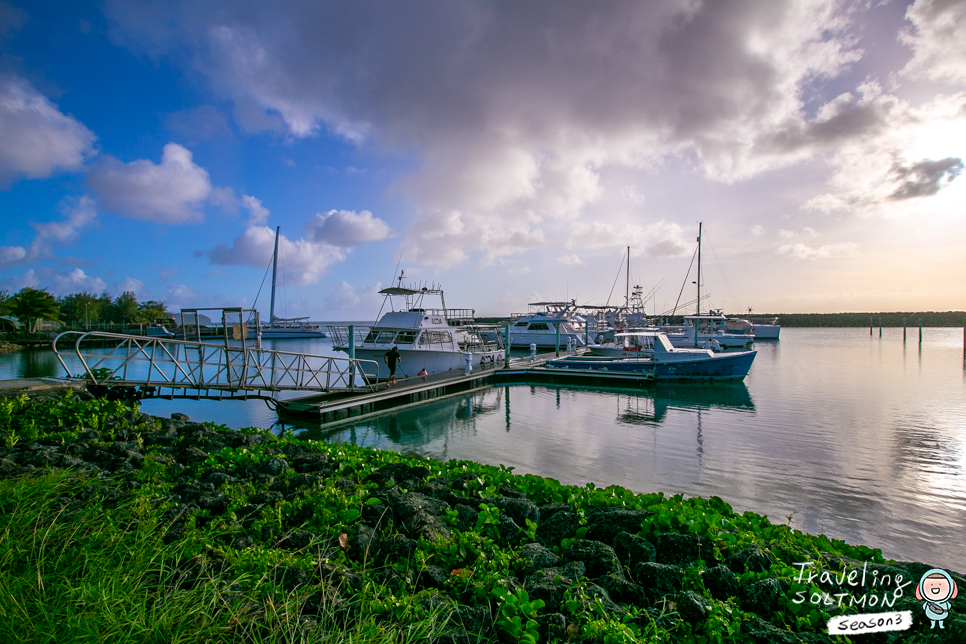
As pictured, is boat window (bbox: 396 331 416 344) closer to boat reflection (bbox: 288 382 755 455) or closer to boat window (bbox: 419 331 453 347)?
boat window (bbox: 419 331 453 347)

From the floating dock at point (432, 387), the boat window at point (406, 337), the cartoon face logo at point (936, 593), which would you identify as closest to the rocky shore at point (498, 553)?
the cartoon face logo at point (936, 593)

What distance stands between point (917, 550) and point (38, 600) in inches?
384

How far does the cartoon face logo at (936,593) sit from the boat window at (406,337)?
62.7 feet

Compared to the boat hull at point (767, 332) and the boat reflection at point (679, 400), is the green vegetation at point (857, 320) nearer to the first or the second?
the boat hull at point (767, 332)

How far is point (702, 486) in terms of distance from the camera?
8.76 meters

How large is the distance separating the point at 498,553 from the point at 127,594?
264 centimetres

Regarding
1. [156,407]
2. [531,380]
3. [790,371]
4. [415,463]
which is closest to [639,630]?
[415,463]

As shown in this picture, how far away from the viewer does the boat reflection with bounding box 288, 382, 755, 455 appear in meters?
13.0

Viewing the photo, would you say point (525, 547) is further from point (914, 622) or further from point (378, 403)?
point (378, 403)

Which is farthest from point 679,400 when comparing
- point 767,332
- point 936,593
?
point 767,332

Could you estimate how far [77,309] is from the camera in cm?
6269

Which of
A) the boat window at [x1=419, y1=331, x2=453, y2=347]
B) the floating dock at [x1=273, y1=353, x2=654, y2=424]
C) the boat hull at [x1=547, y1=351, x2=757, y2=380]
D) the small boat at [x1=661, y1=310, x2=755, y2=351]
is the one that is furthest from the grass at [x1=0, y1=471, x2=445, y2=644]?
the small boat at [x1=661, y1=310, x2=755, y2=351]

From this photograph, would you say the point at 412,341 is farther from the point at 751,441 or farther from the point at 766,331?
the point at 766,331

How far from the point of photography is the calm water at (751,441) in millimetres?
7723
